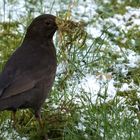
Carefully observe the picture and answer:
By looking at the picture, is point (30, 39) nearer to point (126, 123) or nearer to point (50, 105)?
point (50, 105)

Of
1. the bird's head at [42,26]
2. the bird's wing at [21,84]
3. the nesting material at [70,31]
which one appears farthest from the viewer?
the nesting material at [70,31]

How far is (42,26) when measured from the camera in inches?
220

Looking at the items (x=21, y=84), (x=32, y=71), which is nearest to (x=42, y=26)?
(x=32, y=71)

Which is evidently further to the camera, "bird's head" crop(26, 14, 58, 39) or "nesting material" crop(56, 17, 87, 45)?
"nesting material" crop(56, 17, 87, 45)

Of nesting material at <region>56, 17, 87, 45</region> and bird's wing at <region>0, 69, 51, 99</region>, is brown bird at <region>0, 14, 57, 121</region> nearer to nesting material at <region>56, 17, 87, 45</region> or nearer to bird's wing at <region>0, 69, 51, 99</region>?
bird's wing at <region>0, 69, 51, 99</region>

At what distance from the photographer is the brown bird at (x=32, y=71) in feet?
16.8

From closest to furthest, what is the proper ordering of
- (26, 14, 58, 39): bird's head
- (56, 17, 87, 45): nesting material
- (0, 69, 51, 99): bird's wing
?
1. (0, 69, 51, 99): bird's wing
2. (26, 14, 58, 39): bird's head
3. (56, 17, 87, 45): nesting material

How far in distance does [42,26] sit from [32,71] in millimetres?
473

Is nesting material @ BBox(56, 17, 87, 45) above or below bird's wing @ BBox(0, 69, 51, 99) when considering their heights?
above

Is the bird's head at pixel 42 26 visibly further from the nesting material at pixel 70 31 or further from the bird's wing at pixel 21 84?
the bird's wing at pixel 21 84

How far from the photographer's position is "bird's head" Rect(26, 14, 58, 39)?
558 centimetres

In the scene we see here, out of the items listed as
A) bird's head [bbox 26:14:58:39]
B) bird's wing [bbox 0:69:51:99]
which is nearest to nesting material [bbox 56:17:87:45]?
bird's head [bbox 26:14:58:39]

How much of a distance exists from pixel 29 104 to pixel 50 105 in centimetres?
60

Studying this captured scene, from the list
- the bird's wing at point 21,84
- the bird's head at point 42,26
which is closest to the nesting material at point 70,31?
the bird's head at point 42,26
